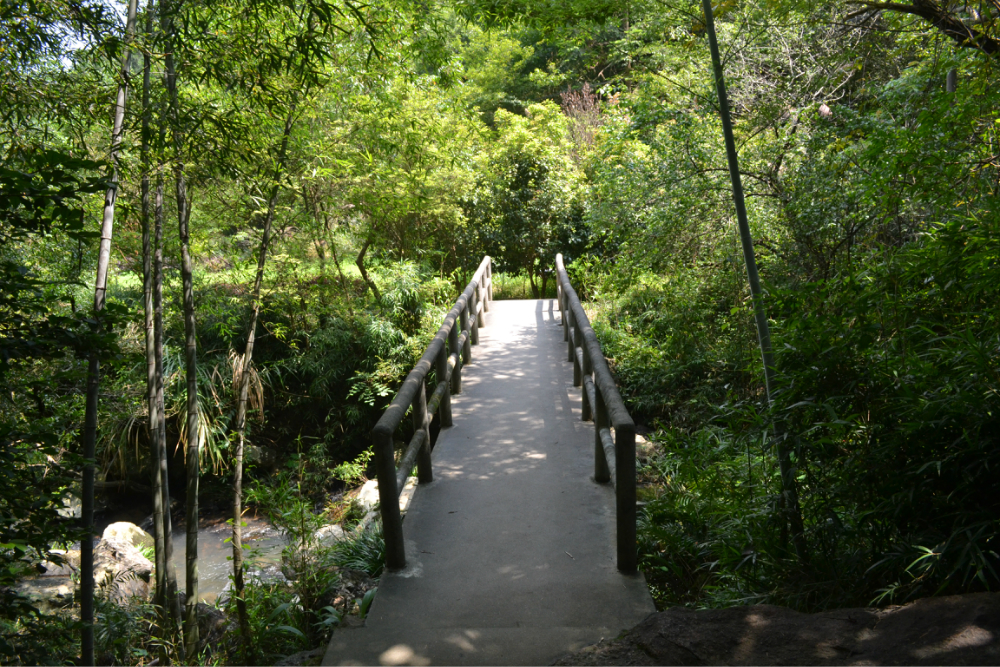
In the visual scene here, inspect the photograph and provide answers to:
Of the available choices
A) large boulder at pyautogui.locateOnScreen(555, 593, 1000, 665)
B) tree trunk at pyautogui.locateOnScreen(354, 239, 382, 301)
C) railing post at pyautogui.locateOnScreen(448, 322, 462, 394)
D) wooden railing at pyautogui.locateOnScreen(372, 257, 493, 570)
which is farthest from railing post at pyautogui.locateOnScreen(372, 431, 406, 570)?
tree trunk at pyautogui.locateOnScreen(354, 239, 382, 301)

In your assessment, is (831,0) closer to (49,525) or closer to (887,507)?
(887,507)

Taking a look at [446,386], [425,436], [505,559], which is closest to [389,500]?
[505,559]

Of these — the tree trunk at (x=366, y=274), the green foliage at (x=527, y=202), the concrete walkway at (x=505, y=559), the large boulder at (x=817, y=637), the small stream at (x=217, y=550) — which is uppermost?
the green foliage at (x=527, y=202)

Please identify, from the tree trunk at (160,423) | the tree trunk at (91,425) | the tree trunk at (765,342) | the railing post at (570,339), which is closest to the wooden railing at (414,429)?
the railing post at (570,339)

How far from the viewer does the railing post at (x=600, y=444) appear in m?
4.21

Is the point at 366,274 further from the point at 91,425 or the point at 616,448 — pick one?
the point at 616,448

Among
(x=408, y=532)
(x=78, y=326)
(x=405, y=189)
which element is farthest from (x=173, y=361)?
(x=78, y=326)

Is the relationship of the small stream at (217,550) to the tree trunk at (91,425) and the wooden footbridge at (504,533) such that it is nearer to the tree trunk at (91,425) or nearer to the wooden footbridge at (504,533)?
the tree trunk at (91,425)

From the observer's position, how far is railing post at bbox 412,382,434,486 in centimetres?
443

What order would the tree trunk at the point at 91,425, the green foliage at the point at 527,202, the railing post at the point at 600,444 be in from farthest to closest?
the green foliage at the point at 527,202, the railing post at the point at 600,444, the tree trunk at the point at 91,425

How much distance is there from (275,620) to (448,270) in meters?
9.52

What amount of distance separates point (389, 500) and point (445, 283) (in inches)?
297

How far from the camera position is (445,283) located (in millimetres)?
Result: 10773

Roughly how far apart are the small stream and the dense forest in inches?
26.5
